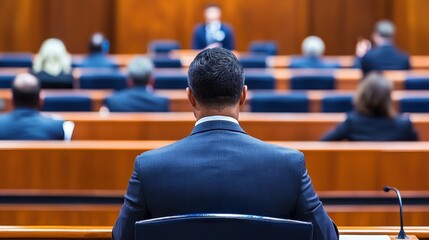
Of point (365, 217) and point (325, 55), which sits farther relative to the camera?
point (325, 55)

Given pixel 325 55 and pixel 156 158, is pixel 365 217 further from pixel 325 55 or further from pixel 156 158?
pixel 325 55

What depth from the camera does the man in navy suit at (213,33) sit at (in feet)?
37.5

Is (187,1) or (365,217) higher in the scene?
(187,1)

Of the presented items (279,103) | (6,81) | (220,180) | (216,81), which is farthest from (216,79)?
(6,81)

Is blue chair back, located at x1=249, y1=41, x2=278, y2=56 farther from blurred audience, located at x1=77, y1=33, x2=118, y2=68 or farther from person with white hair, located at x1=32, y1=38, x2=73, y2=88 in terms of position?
person with white hair, located at x1=32, y1=38, x2=73, y2=88

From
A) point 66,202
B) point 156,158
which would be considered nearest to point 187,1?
point 66,202

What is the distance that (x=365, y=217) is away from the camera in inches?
155

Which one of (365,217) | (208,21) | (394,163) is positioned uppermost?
(208,21)

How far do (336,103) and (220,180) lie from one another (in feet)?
15.4

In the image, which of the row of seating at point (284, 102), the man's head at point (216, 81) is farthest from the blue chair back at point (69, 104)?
the man's head at point (216, 81)

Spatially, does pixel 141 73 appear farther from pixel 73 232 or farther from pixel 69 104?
pixel 73 232

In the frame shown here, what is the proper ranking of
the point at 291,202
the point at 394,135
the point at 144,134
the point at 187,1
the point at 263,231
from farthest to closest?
the point at 187,1 → the point at 144,134 → the point at 394,135 → the point at 291,202 → the point at 263,231

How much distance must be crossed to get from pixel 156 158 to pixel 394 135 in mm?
2951

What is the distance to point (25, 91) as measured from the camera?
4.78 m
